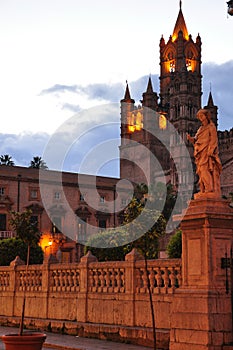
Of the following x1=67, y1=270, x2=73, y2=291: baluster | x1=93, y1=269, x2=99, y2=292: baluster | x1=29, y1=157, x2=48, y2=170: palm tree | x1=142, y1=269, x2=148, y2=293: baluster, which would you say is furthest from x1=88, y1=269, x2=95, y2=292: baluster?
x1=29, y1=157, x2=48, y2=170: palm tree

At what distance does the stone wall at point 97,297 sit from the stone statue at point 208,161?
2174 millimetres

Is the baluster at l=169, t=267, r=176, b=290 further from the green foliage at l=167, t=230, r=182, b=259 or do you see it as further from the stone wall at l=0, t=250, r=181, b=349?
the green foliage at l=167, t=230, r=182, b=259

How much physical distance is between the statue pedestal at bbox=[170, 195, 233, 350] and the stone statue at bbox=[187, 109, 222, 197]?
26 centimetres

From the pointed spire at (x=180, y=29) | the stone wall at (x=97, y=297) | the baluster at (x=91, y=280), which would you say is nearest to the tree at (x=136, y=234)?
the stone wall at (x=97, y=297)

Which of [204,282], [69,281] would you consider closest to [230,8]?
[69,281]

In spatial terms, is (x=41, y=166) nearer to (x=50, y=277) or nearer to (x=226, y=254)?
(x=50, y=277)

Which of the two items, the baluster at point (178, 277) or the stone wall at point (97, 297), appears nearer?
the baluster at point (178, 277)

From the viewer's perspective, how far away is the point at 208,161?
44.4ft

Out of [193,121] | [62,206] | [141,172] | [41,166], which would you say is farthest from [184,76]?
[62,206]

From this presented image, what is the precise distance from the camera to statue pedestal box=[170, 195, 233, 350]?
1261 centimetres

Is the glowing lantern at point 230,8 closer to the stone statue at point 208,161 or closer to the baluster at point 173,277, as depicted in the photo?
the stone statue at point 208,161

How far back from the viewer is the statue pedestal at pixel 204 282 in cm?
1261

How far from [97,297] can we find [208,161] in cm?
599

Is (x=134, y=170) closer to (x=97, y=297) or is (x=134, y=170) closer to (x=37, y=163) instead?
(x=37, y=163)
